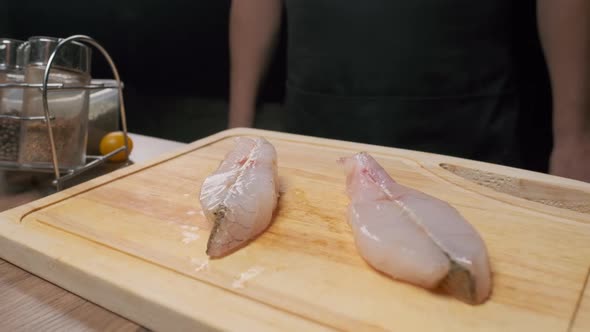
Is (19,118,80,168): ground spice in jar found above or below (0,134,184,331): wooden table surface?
above

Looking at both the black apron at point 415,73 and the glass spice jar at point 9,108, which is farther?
the black apron at point 415,73

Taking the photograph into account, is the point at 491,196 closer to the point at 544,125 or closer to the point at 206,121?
the point at 544,125

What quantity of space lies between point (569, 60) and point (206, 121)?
63.0 inches

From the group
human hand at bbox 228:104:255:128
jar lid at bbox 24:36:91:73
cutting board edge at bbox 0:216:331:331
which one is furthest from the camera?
human hand at bbox 228:104:255:128

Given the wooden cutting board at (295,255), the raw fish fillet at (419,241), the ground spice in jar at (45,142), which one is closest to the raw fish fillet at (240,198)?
the wooden cutting board at (295,255)

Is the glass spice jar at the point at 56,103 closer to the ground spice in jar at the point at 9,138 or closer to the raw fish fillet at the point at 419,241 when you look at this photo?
the ground spice in jar at the point at 9,138

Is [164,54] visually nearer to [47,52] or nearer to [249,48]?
[249,48]

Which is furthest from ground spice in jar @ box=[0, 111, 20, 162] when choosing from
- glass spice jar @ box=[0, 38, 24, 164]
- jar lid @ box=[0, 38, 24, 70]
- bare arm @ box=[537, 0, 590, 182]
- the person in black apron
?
bare arm @ box=[537, 0, 590, 182]

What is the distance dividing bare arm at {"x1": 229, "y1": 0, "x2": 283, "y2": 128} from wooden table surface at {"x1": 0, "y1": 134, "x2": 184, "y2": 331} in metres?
1.36

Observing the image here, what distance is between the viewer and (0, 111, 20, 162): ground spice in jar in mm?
1114

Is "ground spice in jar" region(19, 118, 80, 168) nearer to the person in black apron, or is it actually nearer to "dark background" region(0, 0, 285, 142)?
the person in black apron

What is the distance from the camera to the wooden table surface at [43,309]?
649mm

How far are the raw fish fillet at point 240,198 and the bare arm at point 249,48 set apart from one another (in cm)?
106

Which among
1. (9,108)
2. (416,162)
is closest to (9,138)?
(9,108)
